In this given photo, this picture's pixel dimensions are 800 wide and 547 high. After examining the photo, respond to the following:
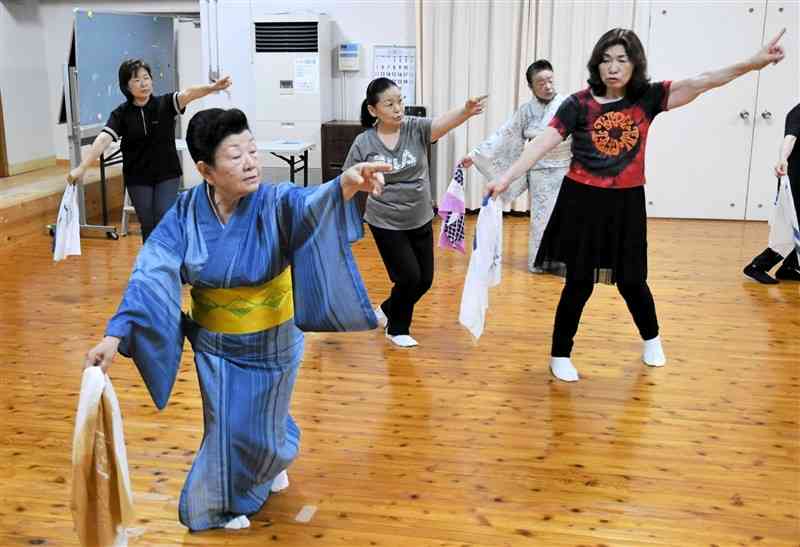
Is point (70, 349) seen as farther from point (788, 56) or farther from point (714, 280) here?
point (788, 56)

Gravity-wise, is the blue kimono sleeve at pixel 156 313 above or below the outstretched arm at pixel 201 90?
below

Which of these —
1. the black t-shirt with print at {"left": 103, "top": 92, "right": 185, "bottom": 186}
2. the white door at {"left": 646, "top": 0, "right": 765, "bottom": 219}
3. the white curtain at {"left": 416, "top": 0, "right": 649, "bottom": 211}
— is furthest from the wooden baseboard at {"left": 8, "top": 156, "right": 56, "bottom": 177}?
the white door at {"left": 646, "top": 0, "right": 765, "bottom": 219}

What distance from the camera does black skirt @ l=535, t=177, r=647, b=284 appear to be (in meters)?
3.39

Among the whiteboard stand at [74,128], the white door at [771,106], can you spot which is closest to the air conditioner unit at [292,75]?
the whiteboard stand at [74,128]

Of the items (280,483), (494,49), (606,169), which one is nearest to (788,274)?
(606,169)

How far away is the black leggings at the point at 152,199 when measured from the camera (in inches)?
192

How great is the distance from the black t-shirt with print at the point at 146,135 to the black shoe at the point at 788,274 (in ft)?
12.4

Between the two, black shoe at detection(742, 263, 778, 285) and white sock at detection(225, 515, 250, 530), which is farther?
black shoe at detection(742, 263, 778, 285)

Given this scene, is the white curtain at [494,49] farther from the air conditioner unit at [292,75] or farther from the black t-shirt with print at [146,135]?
the black t-shirt with print at [146,135]

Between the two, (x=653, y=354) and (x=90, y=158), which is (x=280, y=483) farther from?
(x=90, y=158)

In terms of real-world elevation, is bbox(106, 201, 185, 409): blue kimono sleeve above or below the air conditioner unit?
below

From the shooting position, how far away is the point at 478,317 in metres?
3.30

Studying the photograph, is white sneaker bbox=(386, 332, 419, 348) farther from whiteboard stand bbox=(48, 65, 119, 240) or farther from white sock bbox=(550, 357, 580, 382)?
whiteboard stand bbox=(48, 65, 119, 240)

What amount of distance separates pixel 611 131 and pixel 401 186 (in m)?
1.02
